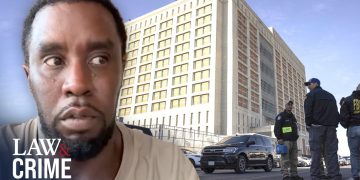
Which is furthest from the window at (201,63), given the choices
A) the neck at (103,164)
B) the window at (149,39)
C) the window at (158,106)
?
the neck at (103,164)

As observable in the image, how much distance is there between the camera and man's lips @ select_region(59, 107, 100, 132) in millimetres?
653

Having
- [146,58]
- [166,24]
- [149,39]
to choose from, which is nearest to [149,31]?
[149,39]

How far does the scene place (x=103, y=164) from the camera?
2.49 feet

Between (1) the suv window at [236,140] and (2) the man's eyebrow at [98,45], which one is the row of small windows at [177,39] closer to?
(1) the suv window at [236,140]

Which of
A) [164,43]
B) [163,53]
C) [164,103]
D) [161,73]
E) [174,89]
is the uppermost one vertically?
[164,43]

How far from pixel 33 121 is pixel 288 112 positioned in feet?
22.2

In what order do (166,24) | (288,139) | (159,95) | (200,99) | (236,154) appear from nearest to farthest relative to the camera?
(288,139), (236,154), (200,99), (159,95), (166,24)

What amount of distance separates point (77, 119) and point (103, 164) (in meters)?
0.16

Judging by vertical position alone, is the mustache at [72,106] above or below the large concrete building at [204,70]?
below

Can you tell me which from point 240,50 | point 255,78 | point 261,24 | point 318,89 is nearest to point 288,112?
point 318,89

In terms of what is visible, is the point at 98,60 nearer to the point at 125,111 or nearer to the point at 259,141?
the point at 259,141

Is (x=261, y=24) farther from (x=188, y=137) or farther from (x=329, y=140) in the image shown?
(x=329, y=140)

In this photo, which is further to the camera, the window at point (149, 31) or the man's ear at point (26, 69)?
the window at point (149, 31)

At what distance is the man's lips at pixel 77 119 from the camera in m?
0.65
